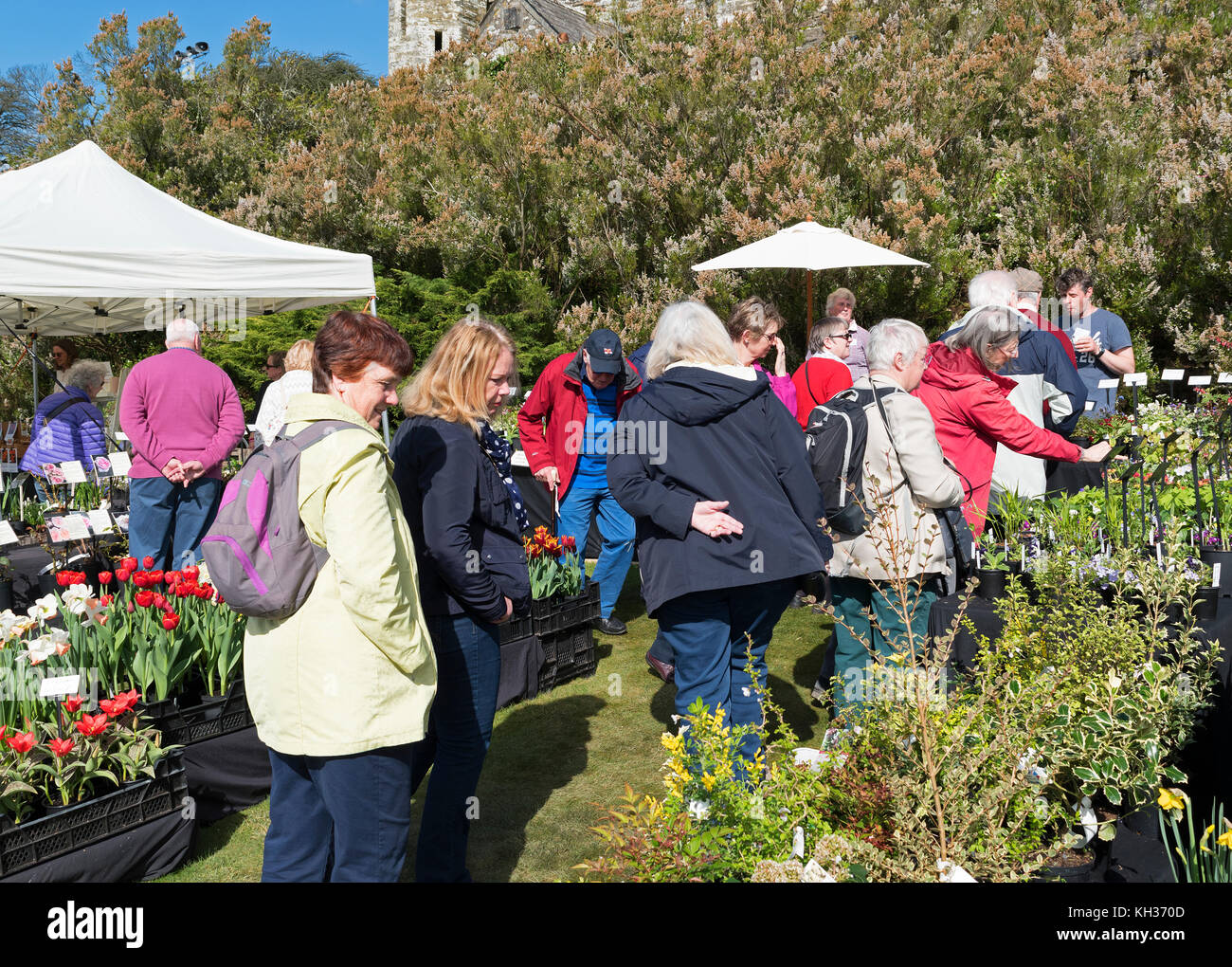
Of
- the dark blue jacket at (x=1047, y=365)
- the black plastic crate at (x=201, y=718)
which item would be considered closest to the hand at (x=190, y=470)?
the black plastic crate at (x=201, y=718)

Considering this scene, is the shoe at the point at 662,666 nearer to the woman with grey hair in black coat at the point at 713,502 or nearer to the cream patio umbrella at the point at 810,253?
the woman with grey hair in black coat at the point at 713,502

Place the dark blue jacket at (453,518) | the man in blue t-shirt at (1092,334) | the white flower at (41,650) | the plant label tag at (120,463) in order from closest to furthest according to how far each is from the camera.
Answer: the dark blue jacket at (453,518) → the white flower at (41,650) → the man in blue t-shirt at (1092,334) → the plant label tag at (120,463)

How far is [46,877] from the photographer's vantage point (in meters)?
2.72

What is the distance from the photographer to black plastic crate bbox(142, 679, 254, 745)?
11.3 feet

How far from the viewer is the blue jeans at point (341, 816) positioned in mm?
2137

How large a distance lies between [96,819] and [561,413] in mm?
3306

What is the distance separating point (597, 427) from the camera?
5.53m

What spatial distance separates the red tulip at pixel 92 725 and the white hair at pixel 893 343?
279cm

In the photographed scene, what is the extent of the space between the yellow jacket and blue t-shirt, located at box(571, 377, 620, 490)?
3.39 m

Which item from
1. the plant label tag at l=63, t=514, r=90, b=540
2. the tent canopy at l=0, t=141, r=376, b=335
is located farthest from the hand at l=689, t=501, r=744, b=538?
the tent canopy at l=0, t=141, r=376, b=335
